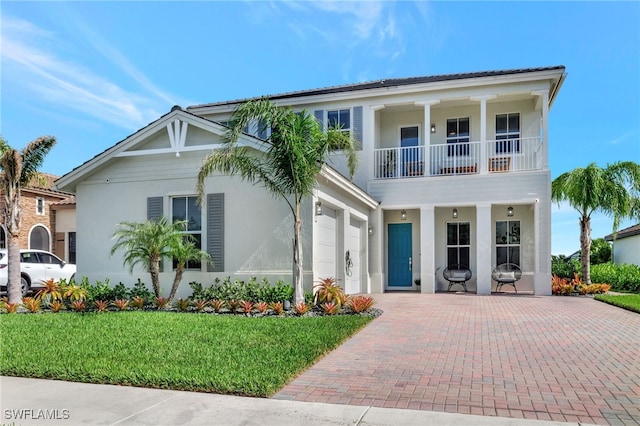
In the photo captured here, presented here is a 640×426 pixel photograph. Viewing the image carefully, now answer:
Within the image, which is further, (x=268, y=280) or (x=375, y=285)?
(x=375, y=285)

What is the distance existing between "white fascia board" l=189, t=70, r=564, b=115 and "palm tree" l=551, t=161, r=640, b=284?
11.2 ft

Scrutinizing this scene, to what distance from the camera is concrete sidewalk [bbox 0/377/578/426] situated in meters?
3.99

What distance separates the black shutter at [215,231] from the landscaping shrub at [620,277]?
15168 mm

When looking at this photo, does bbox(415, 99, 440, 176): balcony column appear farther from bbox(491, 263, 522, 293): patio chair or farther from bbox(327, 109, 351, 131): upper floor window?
bbox(491, 263, 522, 293): patio chair

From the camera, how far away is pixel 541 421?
395cm

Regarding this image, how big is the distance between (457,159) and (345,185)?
6043mm

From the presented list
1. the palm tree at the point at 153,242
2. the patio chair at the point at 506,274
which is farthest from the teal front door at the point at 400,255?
the palm tree at the point at 153,242

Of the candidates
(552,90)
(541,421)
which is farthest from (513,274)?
(541,421)

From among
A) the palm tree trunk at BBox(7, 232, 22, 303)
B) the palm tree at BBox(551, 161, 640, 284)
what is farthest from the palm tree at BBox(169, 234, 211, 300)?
the palm tree at BBox(551, 161, 640, 284)

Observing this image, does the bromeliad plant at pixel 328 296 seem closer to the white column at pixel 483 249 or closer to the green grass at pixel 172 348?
the green grass at pixel 172 348

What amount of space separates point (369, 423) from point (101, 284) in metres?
10.0

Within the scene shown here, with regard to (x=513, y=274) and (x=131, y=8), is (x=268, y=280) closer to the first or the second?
(x=131, y=8)

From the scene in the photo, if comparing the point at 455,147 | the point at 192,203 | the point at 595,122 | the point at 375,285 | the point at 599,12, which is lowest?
the point at 375,285

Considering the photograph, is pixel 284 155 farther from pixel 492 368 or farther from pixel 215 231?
pixel 492 368
